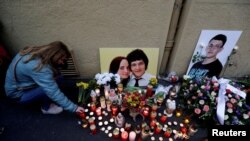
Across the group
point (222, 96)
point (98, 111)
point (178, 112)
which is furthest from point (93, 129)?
point (222, 96)

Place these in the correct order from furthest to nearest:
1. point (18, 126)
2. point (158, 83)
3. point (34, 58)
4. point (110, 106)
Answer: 1. point (158, 83)
2. point (110, 106)
3. point (18, 126)
4. point (34, 58)

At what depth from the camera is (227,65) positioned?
2746 mm

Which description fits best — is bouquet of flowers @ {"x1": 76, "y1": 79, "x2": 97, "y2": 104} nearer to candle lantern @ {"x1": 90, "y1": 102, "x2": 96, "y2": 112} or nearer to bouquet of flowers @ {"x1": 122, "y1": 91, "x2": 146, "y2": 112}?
candle lantern @ {"x1": 90, "y1": 102, "x2": 96, "y2": 112}

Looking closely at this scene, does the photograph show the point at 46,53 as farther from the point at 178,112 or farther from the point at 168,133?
the point at 178,112

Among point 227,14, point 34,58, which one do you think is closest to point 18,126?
point 34,58

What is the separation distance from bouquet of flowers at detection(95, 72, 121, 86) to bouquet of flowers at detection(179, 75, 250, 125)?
884 mm

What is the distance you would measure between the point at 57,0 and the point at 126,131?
1575 millimetres

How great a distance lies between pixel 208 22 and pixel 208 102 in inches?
38.3

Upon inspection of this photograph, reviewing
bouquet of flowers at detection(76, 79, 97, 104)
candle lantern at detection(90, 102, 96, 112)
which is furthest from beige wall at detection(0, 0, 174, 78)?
candle lantern at detection(90, 102, 96, 112)

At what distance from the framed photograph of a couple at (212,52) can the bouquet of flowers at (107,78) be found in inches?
41.9

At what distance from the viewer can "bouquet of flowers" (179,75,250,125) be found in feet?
7.26

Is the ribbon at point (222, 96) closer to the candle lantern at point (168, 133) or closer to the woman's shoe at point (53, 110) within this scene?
the candle lantern at point (168, 133)

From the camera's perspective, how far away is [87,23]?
2.10 m

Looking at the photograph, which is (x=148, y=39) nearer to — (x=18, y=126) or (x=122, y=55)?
(x=122, y=55)
